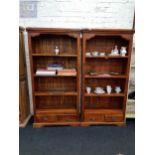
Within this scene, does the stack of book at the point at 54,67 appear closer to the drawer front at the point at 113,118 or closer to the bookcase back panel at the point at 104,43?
the bookcase back panel at the point at 104,43

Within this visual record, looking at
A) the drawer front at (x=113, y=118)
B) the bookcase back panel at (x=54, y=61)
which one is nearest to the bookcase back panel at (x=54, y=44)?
the bookcase back panel at (x=54, y=61)

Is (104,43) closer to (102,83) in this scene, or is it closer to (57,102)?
(102,83)

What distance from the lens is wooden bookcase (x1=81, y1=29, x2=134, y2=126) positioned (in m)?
3.00

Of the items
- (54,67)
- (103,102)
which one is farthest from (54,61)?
(103,102)

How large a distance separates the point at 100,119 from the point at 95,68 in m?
0.97

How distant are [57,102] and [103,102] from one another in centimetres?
92

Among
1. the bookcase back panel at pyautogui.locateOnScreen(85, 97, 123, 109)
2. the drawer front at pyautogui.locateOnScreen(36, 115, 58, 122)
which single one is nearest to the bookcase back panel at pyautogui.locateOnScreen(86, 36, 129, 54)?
the bookcase back panel at pyautogui.locateOnScreen(85, 97, 123, 109)

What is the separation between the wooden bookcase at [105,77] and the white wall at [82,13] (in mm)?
353

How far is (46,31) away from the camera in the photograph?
2904mm

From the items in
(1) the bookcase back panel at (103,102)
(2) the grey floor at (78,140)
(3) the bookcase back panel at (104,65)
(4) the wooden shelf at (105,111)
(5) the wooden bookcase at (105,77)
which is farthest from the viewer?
(1) the bookcase back panel at (103,102)

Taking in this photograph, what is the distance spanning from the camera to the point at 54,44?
331 cm

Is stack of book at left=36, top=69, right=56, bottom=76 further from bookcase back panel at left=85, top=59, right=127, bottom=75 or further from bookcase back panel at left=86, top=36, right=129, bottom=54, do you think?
bookcase back panel at left=86, top=36, right=129, bottom=54

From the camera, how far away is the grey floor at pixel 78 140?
238cm
